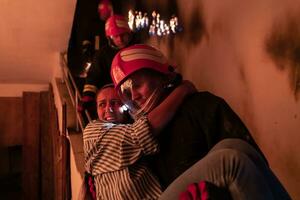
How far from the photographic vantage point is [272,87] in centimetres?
273

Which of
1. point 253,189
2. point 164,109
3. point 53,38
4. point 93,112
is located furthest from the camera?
point 53,38

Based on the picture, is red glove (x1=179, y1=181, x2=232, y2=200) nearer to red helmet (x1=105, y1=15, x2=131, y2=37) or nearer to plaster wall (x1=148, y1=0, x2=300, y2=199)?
plaster wall (x1=148, y1=0, x2=300, y2=199)

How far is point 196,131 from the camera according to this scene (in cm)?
116

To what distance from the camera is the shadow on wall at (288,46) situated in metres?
2.47

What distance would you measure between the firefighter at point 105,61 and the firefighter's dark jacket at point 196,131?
2133 millimetres

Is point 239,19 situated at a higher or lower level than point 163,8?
lower

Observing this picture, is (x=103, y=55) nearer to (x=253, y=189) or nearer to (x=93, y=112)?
(x=93, y=112)

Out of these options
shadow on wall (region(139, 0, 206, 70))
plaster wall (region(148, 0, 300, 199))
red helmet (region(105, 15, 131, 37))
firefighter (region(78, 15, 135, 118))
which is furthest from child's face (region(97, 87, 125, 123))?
shadow on wall (region(139, 0, 206, 70))

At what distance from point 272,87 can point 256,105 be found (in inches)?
10.5

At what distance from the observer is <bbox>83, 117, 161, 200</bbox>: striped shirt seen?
4.11 ft

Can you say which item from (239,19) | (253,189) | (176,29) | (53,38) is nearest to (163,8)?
(176,29)

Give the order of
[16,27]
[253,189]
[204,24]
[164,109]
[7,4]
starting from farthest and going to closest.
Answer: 1. [16,27]
2. [7,4]
3. [204,24]
4. [164,109]
5. [253,189]

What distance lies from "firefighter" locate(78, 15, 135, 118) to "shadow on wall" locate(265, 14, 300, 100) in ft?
4.34

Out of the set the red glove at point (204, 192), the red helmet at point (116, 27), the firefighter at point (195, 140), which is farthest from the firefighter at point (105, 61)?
the red glove at point (204, 192)
